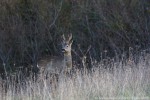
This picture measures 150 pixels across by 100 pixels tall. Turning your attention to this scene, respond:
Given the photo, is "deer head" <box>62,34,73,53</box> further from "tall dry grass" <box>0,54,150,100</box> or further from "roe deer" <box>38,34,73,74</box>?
"tall dry grass" <box>0,54,150,100</box>

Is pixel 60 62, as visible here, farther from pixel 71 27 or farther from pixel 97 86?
pixel 97 86

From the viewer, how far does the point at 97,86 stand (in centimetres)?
882

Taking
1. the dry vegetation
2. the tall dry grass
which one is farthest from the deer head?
the tall dry grass

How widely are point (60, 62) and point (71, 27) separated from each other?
1388 mm

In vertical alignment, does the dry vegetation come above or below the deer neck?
above

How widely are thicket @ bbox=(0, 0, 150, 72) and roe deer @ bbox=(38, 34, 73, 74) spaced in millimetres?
517

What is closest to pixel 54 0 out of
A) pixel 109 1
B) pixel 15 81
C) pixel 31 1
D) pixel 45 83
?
pixel 31 1

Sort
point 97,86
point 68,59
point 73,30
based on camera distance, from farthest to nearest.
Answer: point 73,30 → point 68,59 → point 97,86

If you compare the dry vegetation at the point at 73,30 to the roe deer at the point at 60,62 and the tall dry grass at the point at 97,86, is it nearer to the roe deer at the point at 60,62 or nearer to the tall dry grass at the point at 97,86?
the roe deer at the point at 60,62

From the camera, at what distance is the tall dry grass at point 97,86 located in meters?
8.43

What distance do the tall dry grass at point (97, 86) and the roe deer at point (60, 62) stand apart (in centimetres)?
129

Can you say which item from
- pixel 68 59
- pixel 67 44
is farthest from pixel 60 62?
pixel 67 44

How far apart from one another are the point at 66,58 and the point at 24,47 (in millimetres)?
1498

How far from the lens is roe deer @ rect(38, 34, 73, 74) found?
37.9 feet
